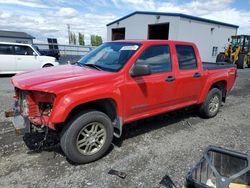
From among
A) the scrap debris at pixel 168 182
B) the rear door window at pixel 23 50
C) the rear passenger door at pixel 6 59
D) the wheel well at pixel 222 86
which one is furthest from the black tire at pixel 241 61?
the scrap debris at pixel 168 182

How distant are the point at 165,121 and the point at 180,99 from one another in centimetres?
86

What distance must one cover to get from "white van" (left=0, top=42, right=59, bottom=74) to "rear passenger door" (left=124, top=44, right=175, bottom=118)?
9502 millimetres

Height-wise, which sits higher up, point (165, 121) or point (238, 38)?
point (238, 38)

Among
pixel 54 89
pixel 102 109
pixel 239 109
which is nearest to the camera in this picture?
pixel 54 89

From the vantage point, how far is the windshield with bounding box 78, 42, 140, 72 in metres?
4.02

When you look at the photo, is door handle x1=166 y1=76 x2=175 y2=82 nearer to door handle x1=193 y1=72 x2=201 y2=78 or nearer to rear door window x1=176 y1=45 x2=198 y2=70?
rear door window x1=176 y1=45 x2=198 y2=70

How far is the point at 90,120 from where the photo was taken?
344cm

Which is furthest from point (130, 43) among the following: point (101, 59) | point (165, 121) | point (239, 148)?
point (239, 148)

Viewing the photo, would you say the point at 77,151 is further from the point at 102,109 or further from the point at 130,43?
the point at 130,43

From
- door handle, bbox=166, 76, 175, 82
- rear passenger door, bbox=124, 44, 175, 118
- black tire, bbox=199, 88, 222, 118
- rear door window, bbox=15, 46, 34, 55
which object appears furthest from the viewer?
rear door window, bbox=15, 46, 34, 55

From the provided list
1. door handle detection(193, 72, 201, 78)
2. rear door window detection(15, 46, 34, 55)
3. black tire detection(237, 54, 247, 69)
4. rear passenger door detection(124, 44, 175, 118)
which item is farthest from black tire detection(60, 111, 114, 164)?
black tire detection(237, 54, 247, 69)

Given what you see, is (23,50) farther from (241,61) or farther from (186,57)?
(241,61)

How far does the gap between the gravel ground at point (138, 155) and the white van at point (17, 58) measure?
6853 mm

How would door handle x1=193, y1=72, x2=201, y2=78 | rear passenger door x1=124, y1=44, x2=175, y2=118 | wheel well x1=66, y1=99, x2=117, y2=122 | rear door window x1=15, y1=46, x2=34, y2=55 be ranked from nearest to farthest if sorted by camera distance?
wheel well x1=66, y1=99, x2=117, y2=122
rear passenger door x1=124, y1=44, x2=175, y2=118
door handle x1=193, y1=72, x2=201, y2=78
rear door window x1=15, y1=46, x2=34, y2=55
